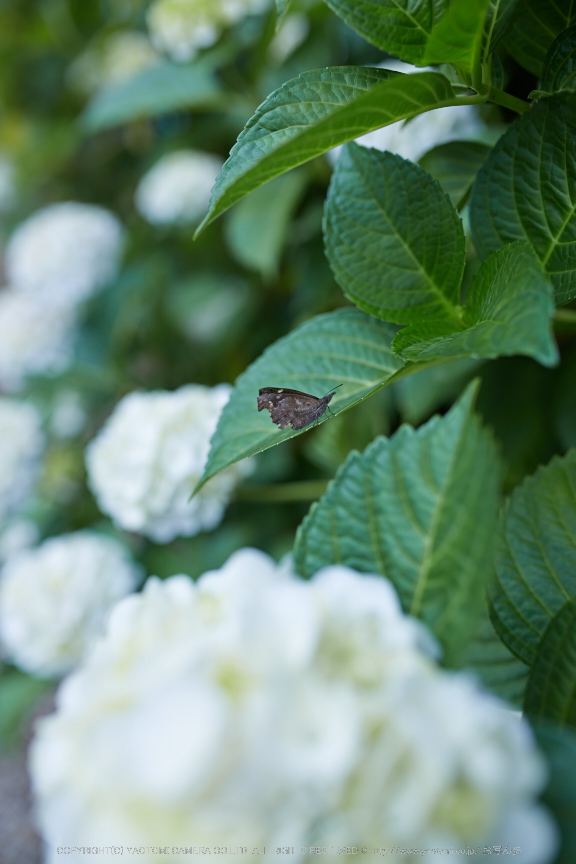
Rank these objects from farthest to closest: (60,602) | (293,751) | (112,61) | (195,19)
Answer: (112,61)
(195,19)
(60,602)
(293,751)

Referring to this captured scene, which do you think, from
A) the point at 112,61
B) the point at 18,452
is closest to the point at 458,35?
the point at 18,452

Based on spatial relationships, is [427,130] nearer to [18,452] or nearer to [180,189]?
[180,189]

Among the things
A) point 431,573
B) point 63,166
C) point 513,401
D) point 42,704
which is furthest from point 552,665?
point 63,166

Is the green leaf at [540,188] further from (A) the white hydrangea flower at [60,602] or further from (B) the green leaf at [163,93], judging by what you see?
(B) the green leaf at [163,93]

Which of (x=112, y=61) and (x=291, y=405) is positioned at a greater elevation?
(x=112, y=61)

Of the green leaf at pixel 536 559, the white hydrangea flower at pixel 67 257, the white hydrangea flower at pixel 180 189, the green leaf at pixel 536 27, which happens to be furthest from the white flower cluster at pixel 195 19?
the green leaf at pixel 536 559

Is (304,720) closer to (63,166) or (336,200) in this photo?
(336,200)
